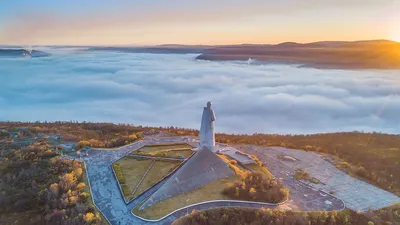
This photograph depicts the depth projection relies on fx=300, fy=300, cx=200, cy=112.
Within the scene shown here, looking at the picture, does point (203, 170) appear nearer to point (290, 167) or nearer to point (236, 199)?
point (236, 199)

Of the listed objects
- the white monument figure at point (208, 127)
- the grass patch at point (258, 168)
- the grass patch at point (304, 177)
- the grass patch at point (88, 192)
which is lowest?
the grass patch at point (88, 192)

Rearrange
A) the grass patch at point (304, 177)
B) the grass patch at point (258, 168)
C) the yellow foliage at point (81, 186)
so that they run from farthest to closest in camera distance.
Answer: the grass patch at point (258, 168), the grass patch at point (304, 177), the yellow foliage at point (81, 186)

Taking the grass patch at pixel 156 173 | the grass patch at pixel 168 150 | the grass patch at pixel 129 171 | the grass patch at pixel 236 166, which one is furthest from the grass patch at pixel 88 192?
the grass patch at pixel 236 166

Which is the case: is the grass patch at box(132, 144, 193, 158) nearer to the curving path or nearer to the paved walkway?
the curving path

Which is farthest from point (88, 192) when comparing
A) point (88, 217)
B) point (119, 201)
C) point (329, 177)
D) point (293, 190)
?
point (329, 177)

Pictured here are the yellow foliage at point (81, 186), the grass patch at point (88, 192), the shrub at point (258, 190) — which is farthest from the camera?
the yellow foliage at point (81, 186)

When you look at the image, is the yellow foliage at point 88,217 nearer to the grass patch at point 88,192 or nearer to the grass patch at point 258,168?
the grass patch at point 88,192

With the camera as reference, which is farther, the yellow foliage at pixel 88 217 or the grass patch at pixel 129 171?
the grass patch at pixel 129 171

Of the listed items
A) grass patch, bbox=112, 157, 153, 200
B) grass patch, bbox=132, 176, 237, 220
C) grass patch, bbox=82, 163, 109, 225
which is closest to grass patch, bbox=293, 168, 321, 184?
grass patch, bbox=132, 176, 237, 220
